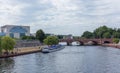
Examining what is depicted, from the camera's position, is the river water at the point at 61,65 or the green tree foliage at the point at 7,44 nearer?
the river water at the point at 61,65

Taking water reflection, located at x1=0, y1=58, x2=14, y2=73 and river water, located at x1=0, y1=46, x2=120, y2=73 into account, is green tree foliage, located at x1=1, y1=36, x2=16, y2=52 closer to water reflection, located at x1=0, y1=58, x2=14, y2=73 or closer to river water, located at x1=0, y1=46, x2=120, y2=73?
river water, located at x1=0, y1=46, x2=120, y2=73

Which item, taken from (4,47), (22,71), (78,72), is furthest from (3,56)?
(78,72)

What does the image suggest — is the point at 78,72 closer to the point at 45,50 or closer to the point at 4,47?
the point at 4,47

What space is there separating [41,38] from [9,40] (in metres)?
93.1

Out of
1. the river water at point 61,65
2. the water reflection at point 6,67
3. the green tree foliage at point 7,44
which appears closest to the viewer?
the river water at point 61,65

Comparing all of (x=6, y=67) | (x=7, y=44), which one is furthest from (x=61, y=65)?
(x=7, y=44)

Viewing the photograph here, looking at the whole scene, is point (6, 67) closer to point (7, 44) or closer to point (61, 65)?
point (61, 65)

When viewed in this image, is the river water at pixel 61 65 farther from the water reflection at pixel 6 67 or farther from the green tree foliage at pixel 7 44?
the green tree foliage at pixel 7 44

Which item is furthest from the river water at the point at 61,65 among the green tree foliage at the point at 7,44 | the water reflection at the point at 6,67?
the green tree foliage at the point at 7,44

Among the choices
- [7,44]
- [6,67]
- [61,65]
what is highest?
[7,44]

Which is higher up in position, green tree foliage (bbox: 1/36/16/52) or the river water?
green tree foliage (bbox: 1/36/16/52)

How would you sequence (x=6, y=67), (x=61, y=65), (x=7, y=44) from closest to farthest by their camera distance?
(x=6, y=67) → (x=61, y=65) → (x=7, y=44)

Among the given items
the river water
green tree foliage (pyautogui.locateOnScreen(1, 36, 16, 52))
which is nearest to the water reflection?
the river water

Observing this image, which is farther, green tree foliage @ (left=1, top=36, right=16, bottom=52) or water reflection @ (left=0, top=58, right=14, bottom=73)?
green tree foliage @ (left=1, top=36, right=16, bottom=52)
